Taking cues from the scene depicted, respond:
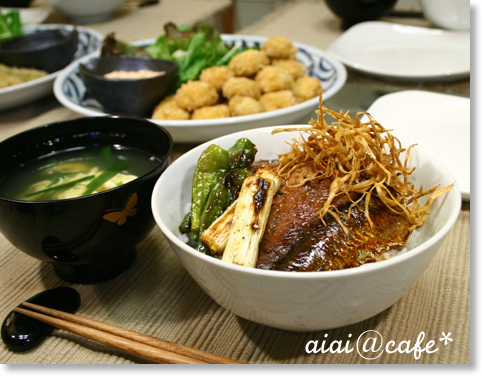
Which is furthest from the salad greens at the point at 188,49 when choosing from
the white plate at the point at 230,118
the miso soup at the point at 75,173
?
the miso soup at the point at 75,173

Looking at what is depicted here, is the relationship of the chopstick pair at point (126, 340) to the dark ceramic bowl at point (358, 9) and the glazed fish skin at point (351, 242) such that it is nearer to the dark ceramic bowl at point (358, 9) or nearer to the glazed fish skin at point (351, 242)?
the glazed fish skin at point (351, 242)

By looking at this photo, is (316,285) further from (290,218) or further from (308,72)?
(308,72)

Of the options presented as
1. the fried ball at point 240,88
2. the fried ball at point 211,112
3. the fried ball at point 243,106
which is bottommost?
the fried ball at point 211,112

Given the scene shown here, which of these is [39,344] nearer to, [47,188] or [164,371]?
[164,371]

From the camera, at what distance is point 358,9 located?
10.7 feet

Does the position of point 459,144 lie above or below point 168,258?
above

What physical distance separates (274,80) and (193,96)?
408 millimetres

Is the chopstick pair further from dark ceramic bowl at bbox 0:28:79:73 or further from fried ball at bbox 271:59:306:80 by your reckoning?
dark ceramic bowl at bbox 0:28:79:73

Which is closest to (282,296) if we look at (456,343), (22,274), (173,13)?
(456,343)

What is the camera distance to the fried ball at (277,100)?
1.98m

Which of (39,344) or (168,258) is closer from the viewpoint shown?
(39,344)

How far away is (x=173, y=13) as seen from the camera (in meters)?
3.88

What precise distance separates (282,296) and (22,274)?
0.88 m

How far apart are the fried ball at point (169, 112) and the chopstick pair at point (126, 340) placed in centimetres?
113
